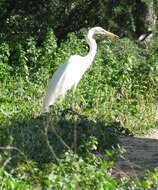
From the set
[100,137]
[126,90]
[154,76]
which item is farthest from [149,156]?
[154,76]

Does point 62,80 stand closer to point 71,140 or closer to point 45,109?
point 45,109

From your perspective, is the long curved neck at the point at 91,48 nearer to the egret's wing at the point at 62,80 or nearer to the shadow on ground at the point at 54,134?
the egret's wing at the point at 62,80

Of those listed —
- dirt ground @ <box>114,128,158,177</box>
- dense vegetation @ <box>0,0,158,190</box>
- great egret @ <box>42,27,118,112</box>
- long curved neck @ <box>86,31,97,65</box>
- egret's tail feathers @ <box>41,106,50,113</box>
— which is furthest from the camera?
long curved neck @ <box>86,31,97,65</box>

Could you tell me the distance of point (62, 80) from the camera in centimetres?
1057

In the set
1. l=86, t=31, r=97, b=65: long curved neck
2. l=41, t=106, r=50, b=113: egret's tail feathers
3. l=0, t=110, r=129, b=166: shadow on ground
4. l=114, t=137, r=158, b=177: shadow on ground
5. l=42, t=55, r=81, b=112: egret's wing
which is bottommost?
l=114, t=137, r=158, b=177: shadow on ground

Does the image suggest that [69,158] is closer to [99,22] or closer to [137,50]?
[137,50]

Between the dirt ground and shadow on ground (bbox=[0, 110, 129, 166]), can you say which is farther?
the dirt ground

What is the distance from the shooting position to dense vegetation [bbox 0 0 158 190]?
5434mm

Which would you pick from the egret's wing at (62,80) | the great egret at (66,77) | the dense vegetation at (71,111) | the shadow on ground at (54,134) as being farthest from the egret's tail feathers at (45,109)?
Answer: the shadow on ground at (54,134)

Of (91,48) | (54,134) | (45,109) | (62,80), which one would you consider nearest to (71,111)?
(45,109)

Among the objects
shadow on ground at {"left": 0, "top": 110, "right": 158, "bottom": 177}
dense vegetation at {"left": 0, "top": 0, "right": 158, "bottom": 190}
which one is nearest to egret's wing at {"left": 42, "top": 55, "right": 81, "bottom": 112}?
dense vegetation at {"left": 0, "top": 0, "right": 158, "bottom": 190}

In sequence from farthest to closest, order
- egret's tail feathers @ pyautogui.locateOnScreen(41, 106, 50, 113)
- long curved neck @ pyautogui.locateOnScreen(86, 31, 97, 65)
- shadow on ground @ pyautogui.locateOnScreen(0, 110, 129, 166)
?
long curved neck @ pyautogui.locateOnScreen(86, 31, 97, 65)
egret's tail feathers @ pyautogui.locateOnScreen(41, 106, 50, 113)
shadow on ground @ pyautogui.locateOnScreen(0, 110, 129, 166)

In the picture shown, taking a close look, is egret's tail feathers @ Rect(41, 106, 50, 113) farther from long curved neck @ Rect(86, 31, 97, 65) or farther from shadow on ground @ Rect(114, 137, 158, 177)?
long curved neck @ Rect(86, 31, 97, 65)

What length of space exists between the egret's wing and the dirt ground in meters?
1.40
